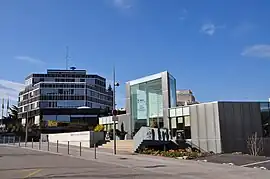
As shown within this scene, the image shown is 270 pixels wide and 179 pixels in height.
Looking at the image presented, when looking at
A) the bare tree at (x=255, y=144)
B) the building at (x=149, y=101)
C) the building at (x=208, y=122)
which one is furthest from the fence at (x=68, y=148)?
the bare tree at (x=255, y=144)

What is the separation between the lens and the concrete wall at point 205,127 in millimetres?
30820

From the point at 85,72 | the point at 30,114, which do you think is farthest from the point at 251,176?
the point at 85,72

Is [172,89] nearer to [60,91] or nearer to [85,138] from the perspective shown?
[85,138]

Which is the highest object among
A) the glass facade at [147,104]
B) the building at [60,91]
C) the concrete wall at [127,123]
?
the building at [60,91]

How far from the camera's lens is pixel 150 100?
129ft

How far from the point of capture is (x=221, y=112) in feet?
101

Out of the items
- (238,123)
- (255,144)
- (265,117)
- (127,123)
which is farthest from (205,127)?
(127,123)

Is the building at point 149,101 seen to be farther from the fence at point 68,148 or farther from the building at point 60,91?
the building at point 60,91

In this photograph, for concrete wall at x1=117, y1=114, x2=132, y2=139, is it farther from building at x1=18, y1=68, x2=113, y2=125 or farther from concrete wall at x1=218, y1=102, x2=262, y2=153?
building at x1=18, y1=68, x2=113, y2=125

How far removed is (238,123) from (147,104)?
38.2 feet

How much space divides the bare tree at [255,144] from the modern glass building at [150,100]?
8.88m

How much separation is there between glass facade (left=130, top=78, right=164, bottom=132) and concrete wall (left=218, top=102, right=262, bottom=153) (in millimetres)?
8107

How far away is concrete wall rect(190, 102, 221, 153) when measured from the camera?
3082 centimetres

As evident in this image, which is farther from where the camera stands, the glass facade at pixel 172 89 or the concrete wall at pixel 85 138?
the concrete wall at pixel 85 138
